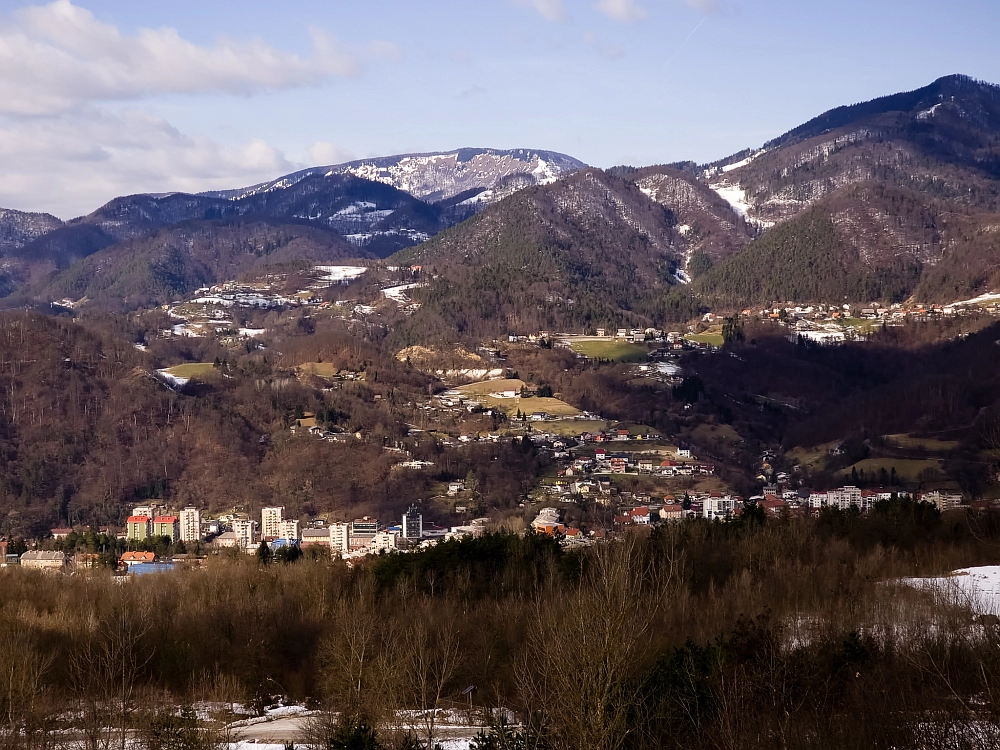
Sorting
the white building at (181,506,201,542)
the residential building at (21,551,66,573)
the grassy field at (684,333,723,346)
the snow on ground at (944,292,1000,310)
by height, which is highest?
the snow on ground at (944,292,1000,310)

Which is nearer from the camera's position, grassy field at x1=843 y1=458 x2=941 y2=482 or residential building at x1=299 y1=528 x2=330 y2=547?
residential building at x1=299 y1=528 x2=330 y2=547

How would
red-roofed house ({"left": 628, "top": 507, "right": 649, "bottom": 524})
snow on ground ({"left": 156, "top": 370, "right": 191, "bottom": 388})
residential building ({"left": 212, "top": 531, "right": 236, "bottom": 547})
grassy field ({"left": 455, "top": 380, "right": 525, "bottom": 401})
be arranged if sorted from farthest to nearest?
grassy field ({"left": 455, "top": 380, "right": 525, "bottom": 401})
snow on ground ({"left": 156, "top": 370, "right": 191, "bottom": 388})
red-roofed house ({"left": 628, "top": 507, "right": 649, "bottom": 524})
residential building ({"left": 212, "top": 531, "right": 236, "bottom": 547})

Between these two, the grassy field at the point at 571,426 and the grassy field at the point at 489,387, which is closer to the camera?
the grassy field at the point at 571,426

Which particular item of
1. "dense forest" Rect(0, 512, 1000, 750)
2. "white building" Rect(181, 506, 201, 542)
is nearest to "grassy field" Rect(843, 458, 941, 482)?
"dense forest" Rect(0, 512, 1000, 750)

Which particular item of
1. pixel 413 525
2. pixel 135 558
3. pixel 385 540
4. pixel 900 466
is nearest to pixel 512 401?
pixel 900 466

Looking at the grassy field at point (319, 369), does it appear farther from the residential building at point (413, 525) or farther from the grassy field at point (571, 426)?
the residential building at point (413, 525)

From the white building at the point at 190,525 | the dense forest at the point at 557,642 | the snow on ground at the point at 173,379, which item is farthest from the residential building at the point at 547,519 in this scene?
the snow on ground at the point at 173,379

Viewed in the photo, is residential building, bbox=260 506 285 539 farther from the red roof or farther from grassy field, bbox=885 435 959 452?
grassy field, bbox=885 435 959 452
